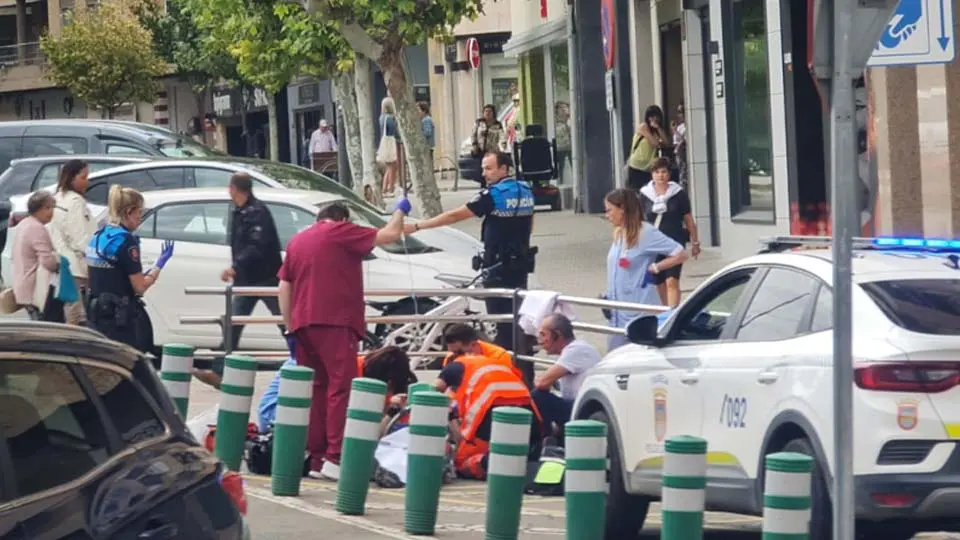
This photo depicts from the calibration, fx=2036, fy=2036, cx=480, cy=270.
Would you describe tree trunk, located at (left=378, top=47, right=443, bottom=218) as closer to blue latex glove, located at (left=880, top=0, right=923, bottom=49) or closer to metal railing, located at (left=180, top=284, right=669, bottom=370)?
metal railing, located at (left=180, top=284, right=669, bottom=370)

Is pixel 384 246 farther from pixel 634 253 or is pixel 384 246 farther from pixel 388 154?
pixel 388 154

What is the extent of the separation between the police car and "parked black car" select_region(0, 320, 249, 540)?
3068 millimetres

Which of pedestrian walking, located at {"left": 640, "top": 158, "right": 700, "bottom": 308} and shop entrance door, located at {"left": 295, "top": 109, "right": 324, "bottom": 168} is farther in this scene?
shop entrance door, located at {"left": 295, "top": 109, "right": 324, "bottom": 168}

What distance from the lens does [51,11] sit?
3201 inches

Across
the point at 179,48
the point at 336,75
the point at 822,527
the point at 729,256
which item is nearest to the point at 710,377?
the point at 822,527

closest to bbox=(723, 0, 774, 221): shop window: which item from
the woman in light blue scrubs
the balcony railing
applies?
the woman in light blue scrubs

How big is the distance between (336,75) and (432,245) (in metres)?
19.0

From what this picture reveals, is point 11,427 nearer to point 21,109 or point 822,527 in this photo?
point 822,527

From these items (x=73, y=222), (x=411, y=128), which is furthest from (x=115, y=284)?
(x=411, y=128)

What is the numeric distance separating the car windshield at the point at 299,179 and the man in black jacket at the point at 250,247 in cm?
382

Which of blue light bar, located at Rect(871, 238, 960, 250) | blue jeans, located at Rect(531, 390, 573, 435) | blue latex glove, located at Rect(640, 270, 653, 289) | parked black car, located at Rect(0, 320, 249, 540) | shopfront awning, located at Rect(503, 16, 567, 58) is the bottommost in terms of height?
blue jeans, located at Rect(531, 390, 573, 435)

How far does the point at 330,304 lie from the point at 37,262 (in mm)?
4390

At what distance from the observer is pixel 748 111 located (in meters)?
24.1

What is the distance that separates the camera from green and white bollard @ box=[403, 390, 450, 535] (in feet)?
34.2
